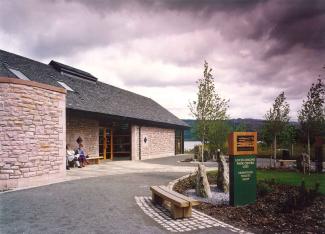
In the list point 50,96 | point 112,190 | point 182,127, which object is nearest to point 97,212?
point 112,190

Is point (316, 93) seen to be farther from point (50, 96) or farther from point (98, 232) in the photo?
point (98, 232)

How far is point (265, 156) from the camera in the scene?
25.8m

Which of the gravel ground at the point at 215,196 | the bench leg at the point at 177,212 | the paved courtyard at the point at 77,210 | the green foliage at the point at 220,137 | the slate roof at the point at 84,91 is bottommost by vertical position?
the gravel ground at the point at 215,196

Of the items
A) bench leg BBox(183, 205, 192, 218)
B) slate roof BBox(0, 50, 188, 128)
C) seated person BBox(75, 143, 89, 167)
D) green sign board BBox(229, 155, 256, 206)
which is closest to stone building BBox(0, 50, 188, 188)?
slate roof BBox(0, 50, 188, 128)

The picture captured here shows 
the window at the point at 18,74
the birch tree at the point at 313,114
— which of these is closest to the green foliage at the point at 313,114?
the birch tree at the point at 313,114

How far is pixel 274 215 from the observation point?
21.4ft

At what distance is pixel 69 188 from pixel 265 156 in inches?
791

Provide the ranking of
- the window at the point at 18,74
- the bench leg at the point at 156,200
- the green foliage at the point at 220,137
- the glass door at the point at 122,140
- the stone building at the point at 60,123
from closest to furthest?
the bench leg at the point at 156,200 < the stone building at the point at 60,123 < the window at the point at 18,74 < the green foliage at the point at 220,137 < the glass door at the point at 122,140

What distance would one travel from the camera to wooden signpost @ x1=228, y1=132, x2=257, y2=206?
290 inches

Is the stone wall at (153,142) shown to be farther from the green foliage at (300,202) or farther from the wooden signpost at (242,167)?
the green foliage at (300,202)

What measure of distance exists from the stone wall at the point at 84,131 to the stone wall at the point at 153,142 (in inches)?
123

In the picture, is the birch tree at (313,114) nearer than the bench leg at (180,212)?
No

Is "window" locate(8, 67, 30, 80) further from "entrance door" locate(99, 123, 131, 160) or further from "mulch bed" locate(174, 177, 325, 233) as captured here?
"mulch bed" locate(174, 177, 325, 233)

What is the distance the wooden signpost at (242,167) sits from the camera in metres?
7.36
